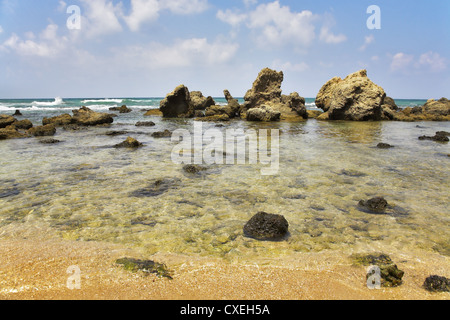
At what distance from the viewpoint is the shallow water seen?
14.9ft

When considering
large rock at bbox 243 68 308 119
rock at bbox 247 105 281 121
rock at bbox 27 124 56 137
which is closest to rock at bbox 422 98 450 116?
large rock at bbox 243 68 308 119

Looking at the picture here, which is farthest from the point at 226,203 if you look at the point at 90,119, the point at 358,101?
the point at 358,101

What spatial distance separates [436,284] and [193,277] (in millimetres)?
3108

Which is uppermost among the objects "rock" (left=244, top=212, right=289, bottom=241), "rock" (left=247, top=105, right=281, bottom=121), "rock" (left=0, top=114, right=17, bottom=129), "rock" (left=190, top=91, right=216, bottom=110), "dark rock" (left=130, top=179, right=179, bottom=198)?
"rock" (left=190, top=91, right=216, bottom=110)

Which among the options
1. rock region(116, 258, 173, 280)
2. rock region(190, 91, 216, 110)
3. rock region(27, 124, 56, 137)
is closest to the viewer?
rock region(116, 258, 173, 280)

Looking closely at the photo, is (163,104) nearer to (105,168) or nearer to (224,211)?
(105,168)

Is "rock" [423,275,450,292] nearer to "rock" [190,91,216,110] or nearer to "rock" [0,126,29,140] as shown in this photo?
"rock" [0,126,29,140]

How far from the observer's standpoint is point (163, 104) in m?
34.3

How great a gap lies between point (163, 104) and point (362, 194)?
1218 inches

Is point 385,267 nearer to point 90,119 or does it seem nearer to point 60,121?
point 90,119

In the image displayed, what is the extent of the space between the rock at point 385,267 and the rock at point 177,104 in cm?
3264

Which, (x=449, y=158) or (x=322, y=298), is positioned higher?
(x=449, y=158)

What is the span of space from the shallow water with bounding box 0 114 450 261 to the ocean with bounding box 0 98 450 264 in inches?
0.8
